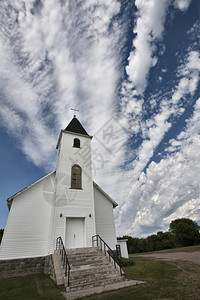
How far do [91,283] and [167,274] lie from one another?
3688mm

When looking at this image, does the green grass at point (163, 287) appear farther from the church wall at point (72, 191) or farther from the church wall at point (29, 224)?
the church wall at point (29, 224)

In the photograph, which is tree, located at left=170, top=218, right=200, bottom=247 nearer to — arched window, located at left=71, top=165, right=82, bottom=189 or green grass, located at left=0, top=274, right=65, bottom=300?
arched window, located at left=71, top=165, right=82, bottom=189

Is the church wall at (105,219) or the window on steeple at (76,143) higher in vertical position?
the window on steeple at (76,143)

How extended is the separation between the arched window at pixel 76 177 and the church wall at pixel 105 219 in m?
2.45

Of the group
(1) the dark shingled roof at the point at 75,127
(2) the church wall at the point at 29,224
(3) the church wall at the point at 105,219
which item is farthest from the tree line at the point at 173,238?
(2) the church wall at the point at 29,224

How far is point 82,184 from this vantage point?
1362 centimetres

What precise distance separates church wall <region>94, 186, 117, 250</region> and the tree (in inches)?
1319

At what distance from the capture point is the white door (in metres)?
11.1

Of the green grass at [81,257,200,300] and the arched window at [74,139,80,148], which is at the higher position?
the arched window at [74,139,80,148]

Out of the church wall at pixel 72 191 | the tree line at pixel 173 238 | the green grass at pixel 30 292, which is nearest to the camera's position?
the green grass at pixel 30 292

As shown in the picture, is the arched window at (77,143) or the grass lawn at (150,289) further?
the arched window at (77,143)

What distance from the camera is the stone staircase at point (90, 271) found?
22.1ft

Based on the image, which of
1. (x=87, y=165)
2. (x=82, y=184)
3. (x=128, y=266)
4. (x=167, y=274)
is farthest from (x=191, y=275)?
(x=87, y=165)

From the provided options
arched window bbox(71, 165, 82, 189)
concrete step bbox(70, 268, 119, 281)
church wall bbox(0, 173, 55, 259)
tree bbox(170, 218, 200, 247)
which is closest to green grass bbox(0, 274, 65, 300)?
concrete step bbox(70, 268, 119, 281)
